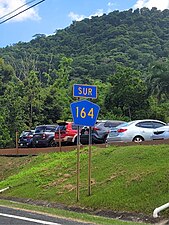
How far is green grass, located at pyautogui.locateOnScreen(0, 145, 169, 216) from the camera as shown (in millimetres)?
11273

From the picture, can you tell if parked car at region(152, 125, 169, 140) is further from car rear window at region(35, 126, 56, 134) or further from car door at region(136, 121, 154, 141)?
car rear window at region(35, 126, 56, 134)

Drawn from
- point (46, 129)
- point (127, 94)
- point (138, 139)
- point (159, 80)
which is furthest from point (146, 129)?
point (127, 94)

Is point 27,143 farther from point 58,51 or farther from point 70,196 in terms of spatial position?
point 58,51

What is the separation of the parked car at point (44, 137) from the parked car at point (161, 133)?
27.0ft

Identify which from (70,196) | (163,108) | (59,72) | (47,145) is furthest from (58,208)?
(59,72)

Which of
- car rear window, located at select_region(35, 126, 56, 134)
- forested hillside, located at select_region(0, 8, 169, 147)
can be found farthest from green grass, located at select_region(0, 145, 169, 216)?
forested hillside, located at select_region(0, 8, 169, 147)

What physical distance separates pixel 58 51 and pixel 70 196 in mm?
68014

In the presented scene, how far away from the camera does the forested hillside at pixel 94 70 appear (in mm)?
47875

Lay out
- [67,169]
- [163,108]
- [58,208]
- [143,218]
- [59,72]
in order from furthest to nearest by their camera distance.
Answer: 1. [59,72]
2. [163,108]
3. [67,169]
4. [58,208]
5. [143,218]

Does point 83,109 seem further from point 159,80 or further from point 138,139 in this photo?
point 159,80

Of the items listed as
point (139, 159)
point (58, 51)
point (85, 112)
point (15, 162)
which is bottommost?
point (15, 162)

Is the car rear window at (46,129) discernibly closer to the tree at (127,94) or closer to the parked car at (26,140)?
the parked car at (26,140)

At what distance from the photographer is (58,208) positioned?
12.6 metres

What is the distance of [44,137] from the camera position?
85.6 ft
